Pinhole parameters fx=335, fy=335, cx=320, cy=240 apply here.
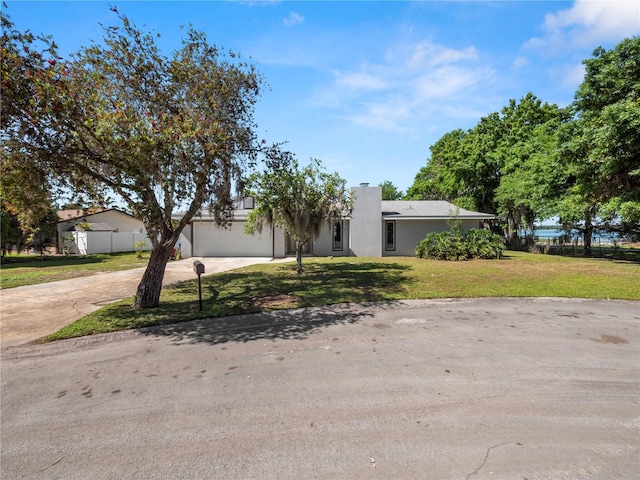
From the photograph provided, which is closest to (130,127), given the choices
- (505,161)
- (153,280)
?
(153,280)

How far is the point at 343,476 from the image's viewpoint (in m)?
2.53

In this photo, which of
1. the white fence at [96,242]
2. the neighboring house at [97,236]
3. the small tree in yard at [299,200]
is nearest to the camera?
the small tree in yard at [299,200]

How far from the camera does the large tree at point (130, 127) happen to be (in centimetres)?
584

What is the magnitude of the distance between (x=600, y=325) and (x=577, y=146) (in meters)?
12.0

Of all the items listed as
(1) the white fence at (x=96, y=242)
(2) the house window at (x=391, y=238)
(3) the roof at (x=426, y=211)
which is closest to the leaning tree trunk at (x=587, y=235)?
(3) the roof at (x=426, y=211)

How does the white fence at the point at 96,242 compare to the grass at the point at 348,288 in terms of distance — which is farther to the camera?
the white fence at the point at 96,242

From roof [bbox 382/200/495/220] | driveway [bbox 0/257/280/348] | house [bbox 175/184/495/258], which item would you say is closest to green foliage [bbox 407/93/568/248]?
roof [bbox 382/200/495/220]

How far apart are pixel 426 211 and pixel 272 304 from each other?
16.5 meters

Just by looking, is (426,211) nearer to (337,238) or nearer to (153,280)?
(337,238)

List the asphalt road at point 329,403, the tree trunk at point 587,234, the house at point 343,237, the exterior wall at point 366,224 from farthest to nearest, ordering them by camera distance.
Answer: the tree trunk at point 587,234 < the house at point 343,237 < the exterior wall at point 366,224 < the asphalt road at point 329,403

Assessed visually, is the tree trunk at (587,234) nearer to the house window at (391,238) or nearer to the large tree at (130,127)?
the house window at (391,238)

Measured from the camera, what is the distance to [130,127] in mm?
6090

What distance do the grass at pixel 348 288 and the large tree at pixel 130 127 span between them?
117 cm

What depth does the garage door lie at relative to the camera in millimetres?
21266
